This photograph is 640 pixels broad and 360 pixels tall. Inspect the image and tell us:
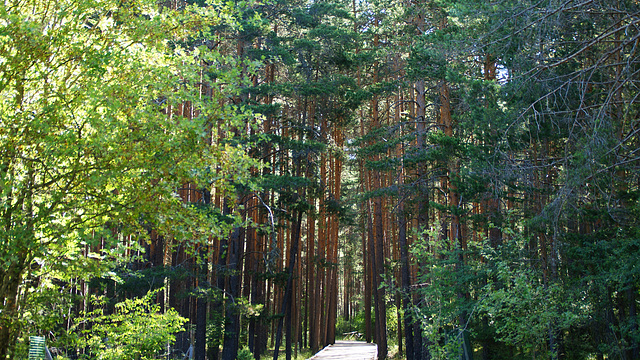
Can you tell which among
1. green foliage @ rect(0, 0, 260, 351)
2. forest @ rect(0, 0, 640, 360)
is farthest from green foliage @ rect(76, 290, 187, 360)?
green foliage @ rect(0, 0, 260, 351)

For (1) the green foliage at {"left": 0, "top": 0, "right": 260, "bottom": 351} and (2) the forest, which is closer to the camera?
(1) the green foliage at {"left": 0, "top": 0, "right": 260, "bottom": 351}

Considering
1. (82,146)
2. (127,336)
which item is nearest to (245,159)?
(82,146)

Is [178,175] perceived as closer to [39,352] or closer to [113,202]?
[113,202]

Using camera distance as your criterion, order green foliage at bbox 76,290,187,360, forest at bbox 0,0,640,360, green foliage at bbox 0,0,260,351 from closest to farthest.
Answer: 1. green foliage at bbox 0,0,260,351
2. forest at bbox 0,0,640,360
3. green foliage at bbox 76,290,187,360

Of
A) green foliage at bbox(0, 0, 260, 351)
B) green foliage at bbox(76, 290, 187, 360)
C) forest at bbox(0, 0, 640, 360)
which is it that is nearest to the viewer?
green foliage at bbox(0, 0, 260, 351)

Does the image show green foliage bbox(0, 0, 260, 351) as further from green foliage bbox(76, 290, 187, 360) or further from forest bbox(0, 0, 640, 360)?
green foliage bbox(76, 290, 187, 360)

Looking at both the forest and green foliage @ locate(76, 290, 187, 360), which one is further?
green foliage @ locate(76, 290, 187, 360)

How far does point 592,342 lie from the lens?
14.1m

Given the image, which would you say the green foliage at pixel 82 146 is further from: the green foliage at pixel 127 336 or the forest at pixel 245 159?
the green foliage at pixel 127 336

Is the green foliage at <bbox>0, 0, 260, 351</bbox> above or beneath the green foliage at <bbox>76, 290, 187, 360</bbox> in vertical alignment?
above

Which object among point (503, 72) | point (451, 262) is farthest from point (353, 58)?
point (451, 262)

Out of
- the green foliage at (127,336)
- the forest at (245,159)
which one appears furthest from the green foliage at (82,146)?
the green foliage at (127,336)

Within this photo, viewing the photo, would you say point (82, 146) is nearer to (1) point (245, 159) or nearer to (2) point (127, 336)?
(1) point (245, 159)

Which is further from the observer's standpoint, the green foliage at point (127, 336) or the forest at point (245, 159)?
the green foliage at point (127, 336)
